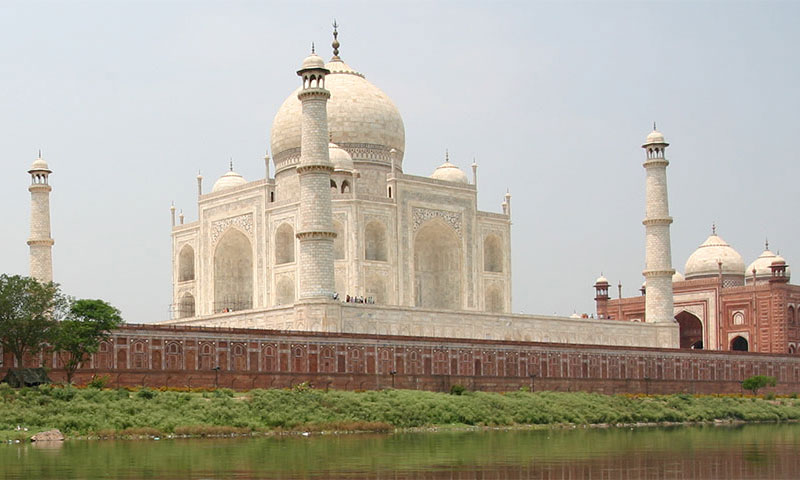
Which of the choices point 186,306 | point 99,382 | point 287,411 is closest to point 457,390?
point 287,411

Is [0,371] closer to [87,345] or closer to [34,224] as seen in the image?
[87,345]

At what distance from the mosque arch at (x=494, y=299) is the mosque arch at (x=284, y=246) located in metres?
8.27

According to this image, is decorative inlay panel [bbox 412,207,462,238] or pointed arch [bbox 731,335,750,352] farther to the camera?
pointed arch [bbox 731,335,750,352]

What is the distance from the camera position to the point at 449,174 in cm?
5138

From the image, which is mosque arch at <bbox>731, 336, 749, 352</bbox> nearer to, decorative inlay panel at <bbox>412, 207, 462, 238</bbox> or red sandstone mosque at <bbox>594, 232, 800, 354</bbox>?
red sandstone mosque at <bbox>594, 232, 800, 354</bbox>

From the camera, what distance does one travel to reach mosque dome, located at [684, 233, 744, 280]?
61.7 metres

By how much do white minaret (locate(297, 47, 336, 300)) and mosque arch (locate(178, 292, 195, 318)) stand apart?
11679 mm

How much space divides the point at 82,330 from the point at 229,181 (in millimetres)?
20773

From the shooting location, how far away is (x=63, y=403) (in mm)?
28250

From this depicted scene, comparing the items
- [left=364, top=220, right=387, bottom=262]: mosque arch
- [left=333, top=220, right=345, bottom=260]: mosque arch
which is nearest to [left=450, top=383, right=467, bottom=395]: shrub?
[left=333, top=220, right=345, bottom=260]: mosque arch

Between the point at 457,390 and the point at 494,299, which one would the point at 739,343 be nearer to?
the point at 494,299

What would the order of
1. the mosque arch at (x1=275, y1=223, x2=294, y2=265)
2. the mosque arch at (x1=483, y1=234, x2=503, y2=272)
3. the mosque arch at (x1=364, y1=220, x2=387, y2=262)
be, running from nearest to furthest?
the mosque arch at (x1=364, y1=220, x2=387, y2=262)
the mosque arch at (x1=275, y1=223, x2=294, y2=265)
the mosque arch at (x1=483, y1=234, x2=503, y2=272)

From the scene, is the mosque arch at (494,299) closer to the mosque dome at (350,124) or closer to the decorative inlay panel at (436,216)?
the decorative inlay panel at (436,216)

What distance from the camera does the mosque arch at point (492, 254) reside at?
164ft
